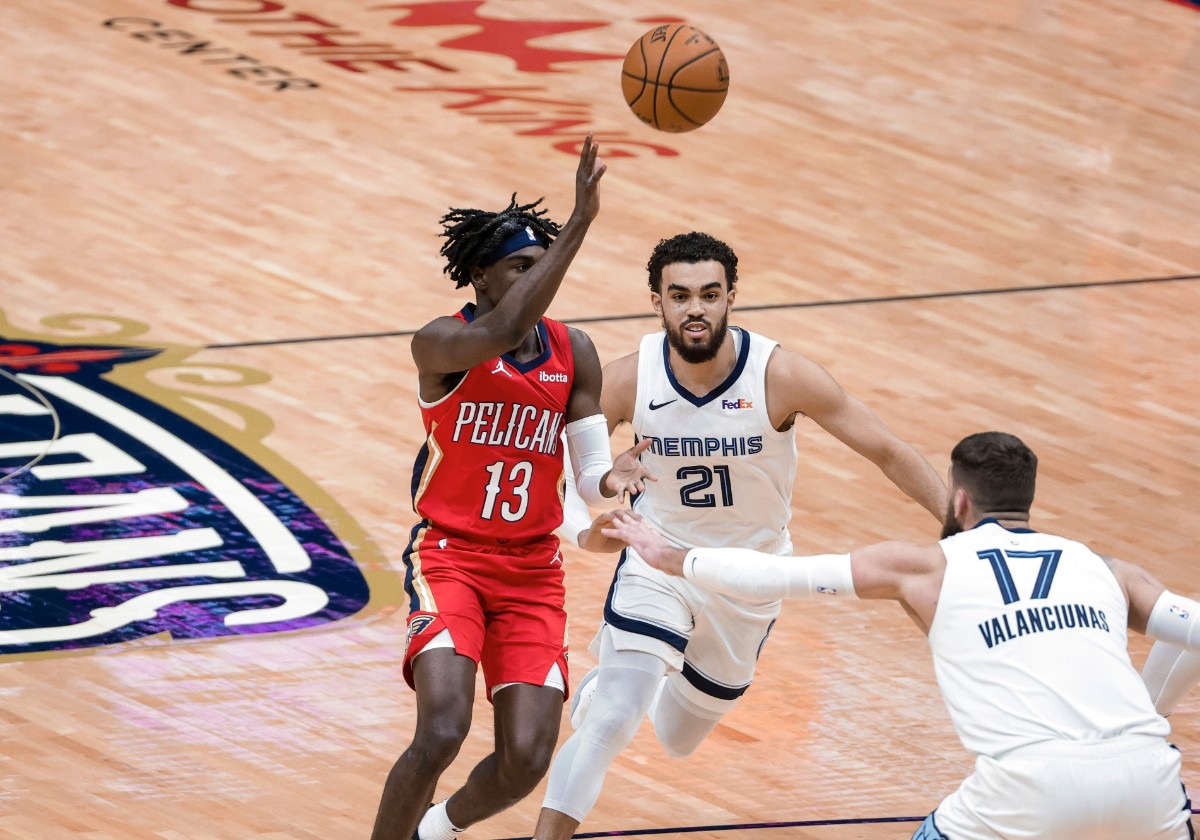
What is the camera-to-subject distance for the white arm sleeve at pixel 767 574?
504 centimetres

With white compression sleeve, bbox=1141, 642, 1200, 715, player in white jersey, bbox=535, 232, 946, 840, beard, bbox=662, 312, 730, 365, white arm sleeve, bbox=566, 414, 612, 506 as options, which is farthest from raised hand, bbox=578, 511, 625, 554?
white compression sleeve, bbox=1141, 642, 1200, 715

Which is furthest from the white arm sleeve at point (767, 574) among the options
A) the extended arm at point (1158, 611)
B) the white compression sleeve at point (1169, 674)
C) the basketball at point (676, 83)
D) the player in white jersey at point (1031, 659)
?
the basketball at point (676, 83)

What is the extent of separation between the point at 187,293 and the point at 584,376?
6461 mm

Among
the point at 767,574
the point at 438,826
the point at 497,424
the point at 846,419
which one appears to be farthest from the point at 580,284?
the point at 767,574

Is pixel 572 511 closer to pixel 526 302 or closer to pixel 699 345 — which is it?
pixel 699 345

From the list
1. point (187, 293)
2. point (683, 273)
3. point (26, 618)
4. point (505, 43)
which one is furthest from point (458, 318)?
point (505, 43)

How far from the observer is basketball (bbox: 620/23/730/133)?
7.93 m

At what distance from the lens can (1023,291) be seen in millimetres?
13328

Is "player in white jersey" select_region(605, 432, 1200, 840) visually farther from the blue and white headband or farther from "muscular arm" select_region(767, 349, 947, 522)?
the blue and white headband

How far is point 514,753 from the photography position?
6.12m

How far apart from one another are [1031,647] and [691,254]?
8.16 ft

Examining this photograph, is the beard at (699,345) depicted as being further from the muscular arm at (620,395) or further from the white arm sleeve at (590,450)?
the white arm sleeve at (590,450)

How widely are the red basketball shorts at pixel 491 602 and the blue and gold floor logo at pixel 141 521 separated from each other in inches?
101

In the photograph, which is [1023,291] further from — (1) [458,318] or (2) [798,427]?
(1) [458,318]
